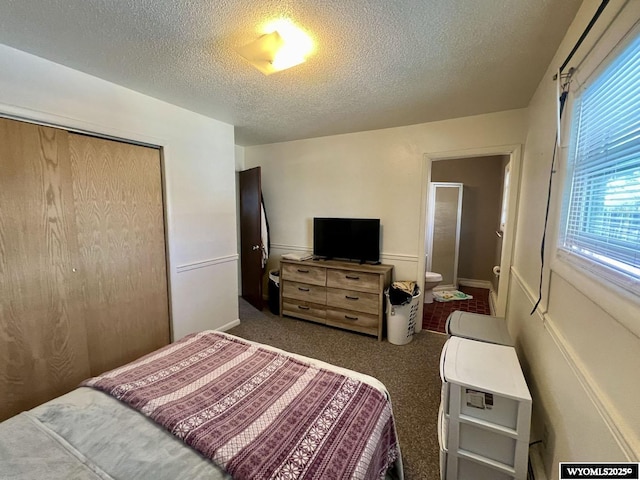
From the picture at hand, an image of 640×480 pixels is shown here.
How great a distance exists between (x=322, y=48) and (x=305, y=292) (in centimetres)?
253

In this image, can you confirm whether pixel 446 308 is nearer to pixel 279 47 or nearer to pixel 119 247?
pixel 279 47

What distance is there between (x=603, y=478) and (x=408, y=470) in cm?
98

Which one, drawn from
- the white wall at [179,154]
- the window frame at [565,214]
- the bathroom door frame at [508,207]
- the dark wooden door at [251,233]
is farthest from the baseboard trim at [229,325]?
the window frame at [565,214]

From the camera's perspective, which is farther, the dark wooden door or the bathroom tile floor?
the dark wooden door

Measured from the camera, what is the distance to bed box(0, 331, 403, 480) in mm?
883

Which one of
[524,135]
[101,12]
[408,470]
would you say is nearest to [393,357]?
[408,470]

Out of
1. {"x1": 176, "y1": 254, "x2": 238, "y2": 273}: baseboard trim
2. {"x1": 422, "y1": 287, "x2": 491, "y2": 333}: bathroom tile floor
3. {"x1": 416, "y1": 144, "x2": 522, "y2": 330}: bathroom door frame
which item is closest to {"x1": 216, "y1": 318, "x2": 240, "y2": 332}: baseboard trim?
{"x1": 176, "y1": 254, "x2": 238, "y2": 273}: baseboard trim

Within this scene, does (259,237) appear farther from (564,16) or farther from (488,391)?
(564,16)

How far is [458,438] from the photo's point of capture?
4.50 ft

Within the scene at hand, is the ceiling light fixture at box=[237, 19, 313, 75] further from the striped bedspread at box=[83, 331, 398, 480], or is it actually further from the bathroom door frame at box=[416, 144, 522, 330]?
the bathroom door frame at box=[416, 144, 522, 330]

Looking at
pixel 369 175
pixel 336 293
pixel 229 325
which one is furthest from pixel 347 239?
pixel 229 325

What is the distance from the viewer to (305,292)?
3441 mm

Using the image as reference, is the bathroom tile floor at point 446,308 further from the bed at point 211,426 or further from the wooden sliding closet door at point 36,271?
the wooden sliding closet door at point 36,271

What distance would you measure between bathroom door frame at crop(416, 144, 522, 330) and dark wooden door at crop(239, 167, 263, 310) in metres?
1.97
